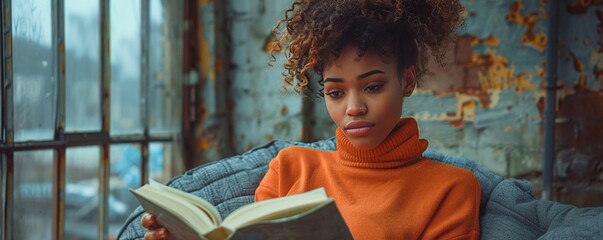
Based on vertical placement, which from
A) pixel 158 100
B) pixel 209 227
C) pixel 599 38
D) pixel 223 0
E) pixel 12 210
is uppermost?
pixel 223 0

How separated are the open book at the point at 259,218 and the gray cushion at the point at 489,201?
0.48 m

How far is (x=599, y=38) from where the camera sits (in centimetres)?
191

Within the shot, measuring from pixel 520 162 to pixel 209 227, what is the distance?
4.63 feet

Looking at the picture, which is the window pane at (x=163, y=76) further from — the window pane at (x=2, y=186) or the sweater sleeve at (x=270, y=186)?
the sweater sleeve at (x=270, y=186)

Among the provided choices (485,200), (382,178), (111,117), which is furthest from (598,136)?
(111,117)

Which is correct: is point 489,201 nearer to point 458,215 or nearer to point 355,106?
point 458,215

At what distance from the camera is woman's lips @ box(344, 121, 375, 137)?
1.23 metres

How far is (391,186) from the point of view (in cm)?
131

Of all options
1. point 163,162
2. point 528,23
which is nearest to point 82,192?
point 163,162

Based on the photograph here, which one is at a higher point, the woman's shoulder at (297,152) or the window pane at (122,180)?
the woman's shoulder at (297,152)

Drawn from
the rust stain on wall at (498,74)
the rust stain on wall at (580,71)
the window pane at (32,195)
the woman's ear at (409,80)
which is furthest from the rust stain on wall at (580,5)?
the window pane at (32,195)

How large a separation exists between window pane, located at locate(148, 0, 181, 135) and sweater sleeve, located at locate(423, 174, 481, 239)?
1.40 metres

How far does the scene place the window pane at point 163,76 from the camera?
2377 mm

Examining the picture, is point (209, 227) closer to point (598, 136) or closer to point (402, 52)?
point (402, 52)
